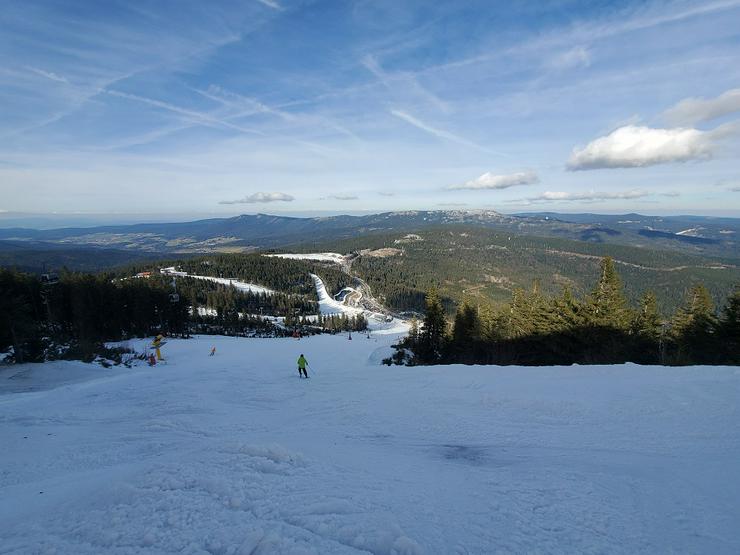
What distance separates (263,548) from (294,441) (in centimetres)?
408

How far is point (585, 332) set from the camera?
104 feet

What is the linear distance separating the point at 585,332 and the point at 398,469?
3094 centimetres

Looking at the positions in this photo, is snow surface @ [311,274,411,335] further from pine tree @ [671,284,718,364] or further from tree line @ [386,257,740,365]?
pine tree @ [671,284,718,364]

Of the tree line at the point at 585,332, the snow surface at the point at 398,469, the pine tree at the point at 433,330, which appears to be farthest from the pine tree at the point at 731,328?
the pine tree at the point at 433,330

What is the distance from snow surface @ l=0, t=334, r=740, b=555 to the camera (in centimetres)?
443

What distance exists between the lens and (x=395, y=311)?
148m

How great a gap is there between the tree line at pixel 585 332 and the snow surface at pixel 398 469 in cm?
1757

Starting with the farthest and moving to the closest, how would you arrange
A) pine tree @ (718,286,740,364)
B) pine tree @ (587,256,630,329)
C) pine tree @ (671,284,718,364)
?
pine tree @ (587,256,630,329) → pine tree @ (671,284,718,364) → pine tree @ (718,286,740,364)

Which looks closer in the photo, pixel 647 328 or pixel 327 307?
pixel 647 328

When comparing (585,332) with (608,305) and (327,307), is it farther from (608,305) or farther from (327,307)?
(327,307)

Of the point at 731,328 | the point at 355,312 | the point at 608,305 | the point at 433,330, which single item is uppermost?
the point at 608,305

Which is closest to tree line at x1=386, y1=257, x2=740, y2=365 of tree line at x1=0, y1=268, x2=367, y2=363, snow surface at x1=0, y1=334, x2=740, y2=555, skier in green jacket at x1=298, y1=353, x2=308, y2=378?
skier in green jacket at x1=298, y1=353, x2=308, y2=378

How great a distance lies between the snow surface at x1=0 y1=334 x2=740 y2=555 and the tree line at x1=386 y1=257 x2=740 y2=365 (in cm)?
1757

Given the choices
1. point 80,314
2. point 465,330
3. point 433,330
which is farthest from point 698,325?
point 80,314
